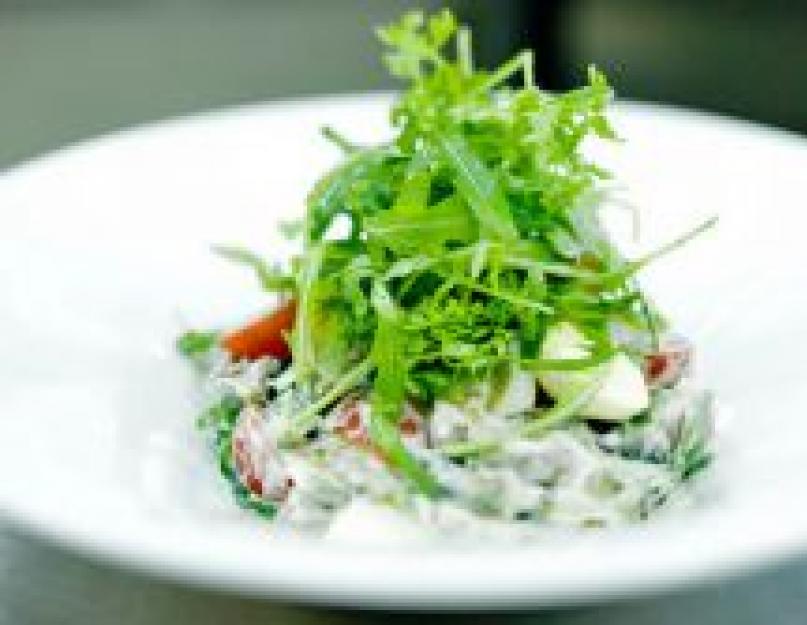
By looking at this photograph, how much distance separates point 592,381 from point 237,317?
0.61 metres

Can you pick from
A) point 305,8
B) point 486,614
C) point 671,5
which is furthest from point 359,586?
point 305,8

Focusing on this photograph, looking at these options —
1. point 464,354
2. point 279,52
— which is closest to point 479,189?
point 464,354

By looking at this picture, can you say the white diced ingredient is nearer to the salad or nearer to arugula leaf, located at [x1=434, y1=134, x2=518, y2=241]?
the salad

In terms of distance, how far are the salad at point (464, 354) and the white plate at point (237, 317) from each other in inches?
2.9

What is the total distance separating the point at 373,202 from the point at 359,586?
0.69 meters

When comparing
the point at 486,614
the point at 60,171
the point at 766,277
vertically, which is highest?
the point at 60,171

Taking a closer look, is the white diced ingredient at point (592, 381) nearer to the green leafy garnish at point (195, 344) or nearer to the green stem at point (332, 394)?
the green stem at point (332, 394)

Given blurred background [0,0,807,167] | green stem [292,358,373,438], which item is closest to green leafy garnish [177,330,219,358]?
green stem [292,358,373,438]

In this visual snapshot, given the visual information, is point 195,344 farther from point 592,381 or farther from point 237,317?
point 592,381

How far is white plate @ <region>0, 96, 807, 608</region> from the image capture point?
1.11m

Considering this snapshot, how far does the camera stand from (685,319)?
1.95m

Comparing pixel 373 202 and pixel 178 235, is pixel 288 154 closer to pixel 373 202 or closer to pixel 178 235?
pixel 178 235

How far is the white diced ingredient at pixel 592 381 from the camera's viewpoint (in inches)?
61.9

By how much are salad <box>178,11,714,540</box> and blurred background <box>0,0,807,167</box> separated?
5.44 feet
